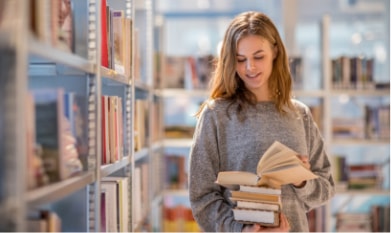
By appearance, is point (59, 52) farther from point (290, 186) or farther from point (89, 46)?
point (290, 186)

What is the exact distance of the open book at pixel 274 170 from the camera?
1.92m

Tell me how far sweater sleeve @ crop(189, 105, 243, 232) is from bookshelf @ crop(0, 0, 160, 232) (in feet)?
1.03

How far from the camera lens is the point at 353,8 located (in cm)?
582

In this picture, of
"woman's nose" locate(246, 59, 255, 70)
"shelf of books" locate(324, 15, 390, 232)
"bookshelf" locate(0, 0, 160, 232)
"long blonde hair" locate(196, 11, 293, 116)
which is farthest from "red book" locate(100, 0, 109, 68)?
"shelf of books" locate(324, 15, 390, 232)

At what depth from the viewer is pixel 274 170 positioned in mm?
1917

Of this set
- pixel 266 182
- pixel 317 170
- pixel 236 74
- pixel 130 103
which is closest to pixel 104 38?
pixel 236 74

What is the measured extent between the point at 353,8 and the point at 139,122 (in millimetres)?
3163

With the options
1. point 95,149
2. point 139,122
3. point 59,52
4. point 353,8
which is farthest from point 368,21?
point 59,52

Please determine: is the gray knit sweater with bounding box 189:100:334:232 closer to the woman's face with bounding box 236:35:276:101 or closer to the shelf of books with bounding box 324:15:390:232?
the woman's face with bounding box 236:35:276:101

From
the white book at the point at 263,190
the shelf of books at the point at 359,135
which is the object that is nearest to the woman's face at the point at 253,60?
the white book at the point at 263,190

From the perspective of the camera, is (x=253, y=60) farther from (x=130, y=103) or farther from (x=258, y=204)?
(x=130, y=103)

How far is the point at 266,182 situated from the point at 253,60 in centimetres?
47

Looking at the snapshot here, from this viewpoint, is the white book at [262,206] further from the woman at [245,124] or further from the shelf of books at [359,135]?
the shelf of books at [359,135]

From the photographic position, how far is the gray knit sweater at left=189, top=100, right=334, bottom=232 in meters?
2.17
